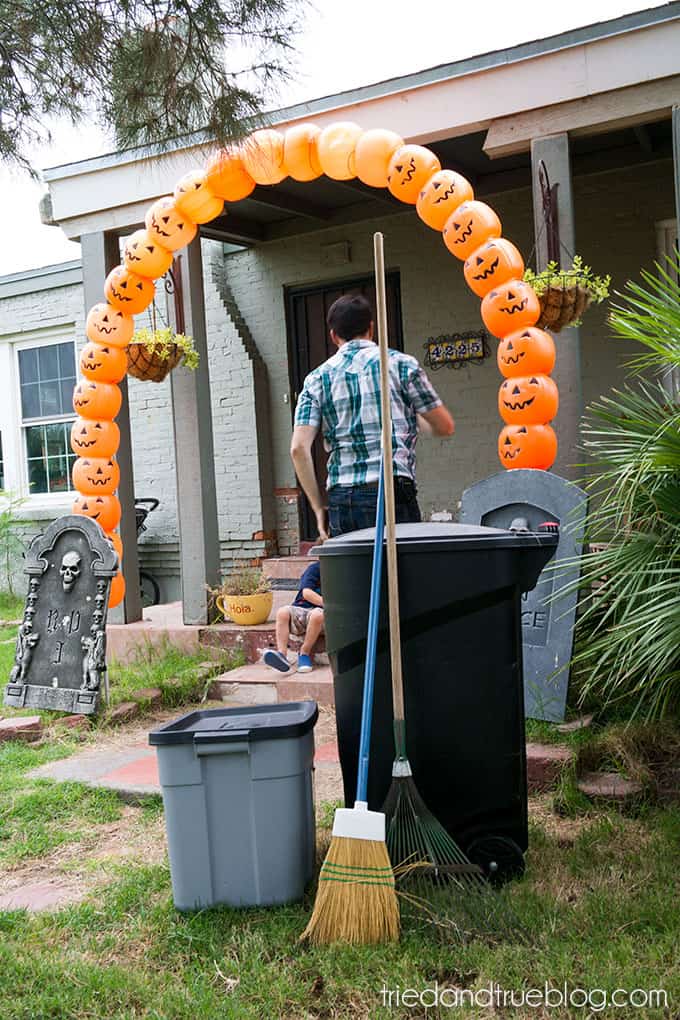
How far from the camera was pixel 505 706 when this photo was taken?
2754 mm

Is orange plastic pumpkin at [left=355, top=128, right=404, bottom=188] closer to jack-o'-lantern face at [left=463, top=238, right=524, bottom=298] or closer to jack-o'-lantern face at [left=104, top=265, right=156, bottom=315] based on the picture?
jack-o'-lantern face at [left=463, top=238, right=524, bottom=298]

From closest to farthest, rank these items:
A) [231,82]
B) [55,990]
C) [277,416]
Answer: [55,990], [231,82], [277,416]

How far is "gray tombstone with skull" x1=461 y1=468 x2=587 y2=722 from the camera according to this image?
13.0ft

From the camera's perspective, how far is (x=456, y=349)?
25.0 feet

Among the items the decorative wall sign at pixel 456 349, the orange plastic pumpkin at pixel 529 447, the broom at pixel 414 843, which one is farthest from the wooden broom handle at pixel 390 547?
the decorative wall sign at pixel 456 349

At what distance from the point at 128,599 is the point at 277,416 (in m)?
2.67

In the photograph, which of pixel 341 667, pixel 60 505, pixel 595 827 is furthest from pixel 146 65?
pixel 60 505

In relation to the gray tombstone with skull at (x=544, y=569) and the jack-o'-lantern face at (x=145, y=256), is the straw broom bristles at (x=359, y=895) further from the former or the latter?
the jack-o'-lantern face at (x=145, y=256)

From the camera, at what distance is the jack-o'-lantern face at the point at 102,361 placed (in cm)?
563

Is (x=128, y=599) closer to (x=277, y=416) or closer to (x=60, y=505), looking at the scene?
(x=277, y=416)

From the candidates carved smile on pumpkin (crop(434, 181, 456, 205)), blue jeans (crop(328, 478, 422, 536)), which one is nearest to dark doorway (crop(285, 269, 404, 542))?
carved smile on pumpkin (crop(434, 181, 456, 205))

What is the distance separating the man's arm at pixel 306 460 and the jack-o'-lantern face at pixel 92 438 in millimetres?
2030

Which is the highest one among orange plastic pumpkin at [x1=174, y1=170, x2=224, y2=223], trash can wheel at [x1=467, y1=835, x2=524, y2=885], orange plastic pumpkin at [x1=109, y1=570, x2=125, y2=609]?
orange plastic pumpkin at [x1=174, y1=170, x2=224, y2=223]

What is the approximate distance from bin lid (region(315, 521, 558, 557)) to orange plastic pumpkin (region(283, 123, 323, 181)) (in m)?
3.10
